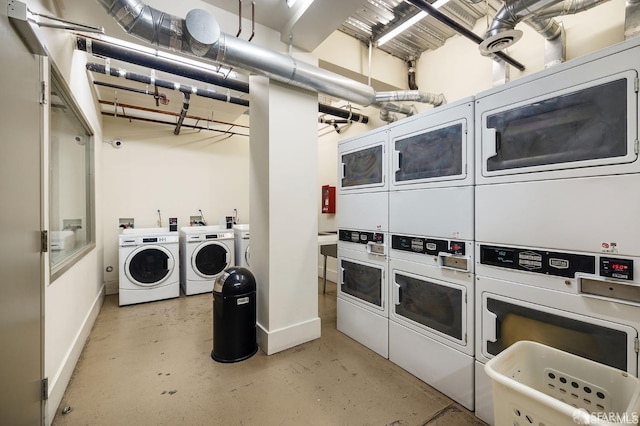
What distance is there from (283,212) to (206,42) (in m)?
1.43

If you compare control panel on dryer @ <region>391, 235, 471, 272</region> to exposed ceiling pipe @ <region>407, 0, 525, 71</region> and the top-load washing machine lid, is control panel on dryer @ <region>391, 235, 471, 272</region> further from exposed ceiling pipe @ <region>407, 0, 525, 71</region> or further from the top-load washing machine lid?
the top-load washing machine lid

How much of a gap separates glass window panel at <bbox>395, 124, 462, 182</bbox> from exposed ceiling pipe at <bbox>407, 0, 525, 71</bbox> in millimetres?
973

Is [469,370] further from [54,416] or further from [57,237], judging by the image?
[57,237]

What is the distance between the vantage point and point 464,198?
1.78 meters

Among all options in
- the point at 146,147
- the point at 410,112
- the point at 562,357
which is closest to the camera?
the point at 562,357

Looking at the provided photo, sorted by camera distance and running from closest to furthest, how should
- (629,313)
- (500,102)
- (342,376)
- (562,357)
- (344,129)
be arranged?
(629,313) → (562,357) → (500,102) → (342,376) → (344,129)

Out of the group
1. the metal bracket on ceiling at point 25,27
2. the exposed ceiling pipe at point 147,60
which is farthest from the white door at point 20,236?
the exposed ceiling pipe at point 147,60

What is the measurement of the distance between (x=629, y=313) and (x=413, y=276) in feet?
3.76

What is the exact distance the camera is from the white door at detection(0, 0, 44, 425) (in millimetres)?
1165

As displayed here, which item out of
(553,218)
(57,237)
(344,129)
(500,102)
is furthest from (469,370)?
(344,129)

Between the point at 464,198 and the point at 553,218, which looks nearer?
the point at 553,218

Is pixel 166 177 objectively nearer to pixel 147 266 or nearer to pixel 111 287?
pixel 147 266

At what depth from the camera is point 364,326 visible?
102 inches

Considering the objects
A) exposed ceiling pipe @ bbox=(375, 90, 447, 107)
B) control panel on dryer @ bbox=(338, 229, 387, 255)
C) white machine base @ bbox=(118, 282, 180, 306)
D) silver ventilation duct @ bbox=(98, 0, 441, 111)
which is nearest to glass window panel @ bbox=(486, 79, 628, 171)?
control panel on dryer @ bbox=(338, 229, 387, 255)
